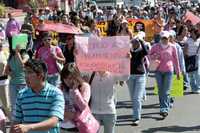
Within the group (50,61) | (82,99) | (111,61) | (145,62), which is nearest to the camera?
(82,99)

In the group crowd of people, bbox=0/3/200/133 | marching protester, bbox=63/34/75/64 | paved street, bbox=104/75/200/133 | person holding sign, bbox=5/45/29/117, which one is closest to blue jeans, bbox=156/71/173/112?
crowd of people, bbox=0/3/200/133

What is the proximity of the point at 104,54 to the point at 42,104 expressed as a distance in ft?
10.00

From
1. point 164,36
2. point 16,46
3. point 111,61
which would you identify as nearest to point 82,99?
point 111,61

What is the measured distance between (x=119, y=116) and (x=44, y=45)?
207cm

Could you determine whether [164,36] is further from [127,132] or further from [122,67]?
[122,67]

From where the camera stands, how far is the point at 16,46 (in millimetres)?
9836

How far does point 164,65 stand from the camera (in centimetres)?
1118

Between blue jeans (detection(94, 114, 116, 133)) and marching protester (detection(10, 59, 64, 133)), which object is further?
blue jeans (detection(94, 114, 116, 133))

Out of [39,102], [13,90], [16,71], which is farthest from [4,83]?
[39,102]

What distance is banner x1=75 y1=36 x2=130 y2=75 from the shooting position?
315 inches

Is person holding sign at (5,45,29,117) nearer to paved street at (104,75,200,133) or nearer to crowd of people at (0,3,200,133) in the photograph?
crowd of people at (0,3,200,133)

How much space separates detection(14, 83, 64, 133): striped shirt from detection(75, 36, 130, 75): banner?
2663mm

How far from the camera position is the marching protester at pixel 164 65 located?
11.2 metres

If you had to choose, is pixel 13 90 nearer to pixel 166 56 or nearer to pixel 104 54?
pixel 104 54
